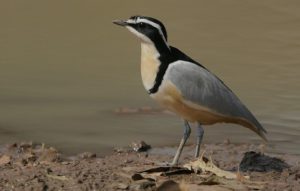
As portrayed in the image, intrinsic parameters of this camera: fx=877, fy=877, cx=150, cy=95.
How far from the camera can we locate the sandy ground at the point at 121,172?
20.9 feet

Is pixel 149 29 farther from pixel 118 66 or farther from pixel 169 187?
pixel 118 66

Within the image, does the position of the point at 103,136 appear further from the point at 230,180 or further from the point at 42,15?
the point at 42,15

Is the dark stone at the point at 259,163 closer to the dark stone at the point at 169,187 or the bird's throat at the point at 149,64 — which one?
the bird's throat at the point at 149,64

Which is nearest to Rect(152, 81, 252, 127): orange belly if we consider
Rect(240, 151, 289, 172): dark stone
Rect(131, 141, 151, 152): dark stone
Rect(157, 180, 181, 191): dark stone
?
Rect(240, 151, 289, 172): dark stone

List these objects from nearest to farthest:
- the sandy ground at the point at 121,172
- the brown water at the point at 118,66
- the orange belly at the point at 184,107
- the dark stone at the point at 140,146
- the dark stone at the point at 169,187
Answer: the dark stone at the point at 169,187
the sandy ground at the point at 121,172
the orange belly at the point at 184,107
the dark stone at the point at 140,146
the brown water at the point at 118,66

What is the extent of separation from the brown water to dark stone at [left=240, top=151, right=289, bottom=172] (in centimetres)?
89

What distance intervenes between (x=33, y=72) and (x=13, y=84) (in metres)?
0.69

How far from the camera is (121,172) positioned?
22.4 ft

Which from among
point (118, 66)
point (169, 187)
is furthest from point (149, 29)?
point (118, 66)

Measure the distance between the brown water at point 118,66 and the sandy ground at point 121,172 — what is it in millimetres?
381

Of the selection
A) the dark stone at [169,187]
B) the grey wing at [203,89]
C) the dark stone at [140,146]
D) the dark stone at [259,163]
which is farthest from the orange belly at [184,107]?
the dark stone at [169,187]

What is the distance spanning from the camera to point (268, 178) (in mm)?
6914

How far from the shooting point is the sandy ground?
20.9 ft

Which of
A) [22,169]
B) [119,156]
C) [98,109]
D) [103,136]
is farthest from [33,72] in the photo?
[22,169]
